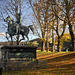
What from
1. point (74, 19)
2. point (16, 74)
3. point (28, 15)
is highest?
point (28, 15)

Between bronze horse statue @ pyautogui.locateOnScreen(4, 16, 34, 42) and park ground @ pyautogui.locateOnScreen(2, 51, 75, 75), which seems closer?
park ground @ pyautogui.locateOnScreen(2, 51, 75, 75)

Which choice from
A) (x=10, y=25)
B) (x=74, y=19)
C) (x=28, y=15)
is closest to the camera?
(x=10, y=25)

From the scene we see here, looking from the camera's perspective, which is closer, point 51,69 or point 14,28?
point 51,69

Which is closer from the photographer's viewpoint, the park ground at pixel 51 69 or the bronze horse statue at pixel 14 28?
the park ground at pixel 51 69

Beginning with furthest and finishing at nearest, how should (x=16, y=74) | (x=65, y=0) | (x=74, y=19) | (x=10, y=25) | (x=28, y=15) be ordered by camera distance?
(x=28, y=15)
(x=65, y=0)
(x=74, y=19)
(x=10, y=25)
(x=16, y=74)

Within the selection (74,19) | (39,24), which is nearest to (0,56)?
(74,19)

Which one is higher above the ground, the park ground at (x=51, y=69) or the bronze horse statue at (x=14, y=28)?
the bronze horse statue at (x=14, y=28)

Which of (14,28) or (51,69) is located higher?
(14,28)

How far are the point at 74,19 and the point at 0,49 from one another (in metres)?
10.9

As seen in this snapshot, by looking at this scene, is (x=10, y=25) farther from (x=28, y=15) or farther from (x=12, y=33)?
(x=28, y=15)

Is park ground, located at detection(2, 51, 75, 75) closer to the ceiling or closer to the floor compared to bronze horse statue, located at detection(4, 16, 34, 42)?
closer to the floor

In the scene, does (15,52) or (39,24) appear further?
(39,24)

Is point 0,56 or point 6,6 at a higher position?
point 6,6

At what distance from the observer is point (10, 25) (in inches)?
→ 447
